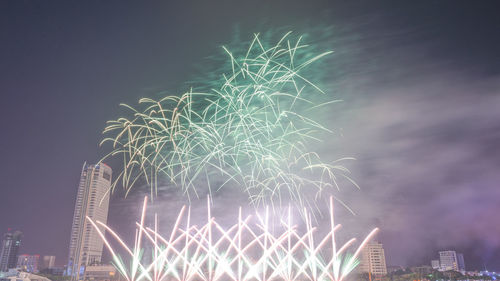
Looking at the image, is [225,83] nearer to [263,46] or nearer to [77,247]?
[263,46]

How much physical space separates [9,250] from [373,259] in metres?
181

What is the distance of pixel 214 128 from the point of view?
2717 cm

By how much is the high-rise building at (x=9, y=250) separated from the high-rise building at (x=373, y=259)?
174 meters

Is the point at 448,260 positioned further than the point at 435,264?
Yes

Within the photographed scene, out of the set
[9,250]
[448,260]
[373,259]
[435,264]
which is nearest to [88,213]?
[9,250]

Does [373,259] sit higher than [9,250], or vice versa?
[9,250]

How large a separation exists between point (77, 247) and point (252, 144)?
488ft

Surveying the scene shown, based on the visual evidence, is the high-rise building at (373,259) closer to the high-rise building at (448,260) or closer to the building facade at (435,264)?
the building facade at (435,264)

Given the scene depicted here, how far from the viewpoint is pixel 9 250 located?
176125mm

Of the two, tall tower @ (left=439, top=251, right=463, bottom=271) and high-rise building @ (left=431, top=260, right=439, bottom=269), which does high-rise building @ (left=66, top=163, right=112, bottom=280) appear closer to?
high-rise building @ (left=431, top=260, right=439, bottom=269)

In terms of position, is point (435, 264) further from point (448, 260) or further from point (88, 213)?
point (88, 213)

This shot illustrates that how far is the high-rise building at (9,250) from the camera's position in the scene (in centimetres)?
17338

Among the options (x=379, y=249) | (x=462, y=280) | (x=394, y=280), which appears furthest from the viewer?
(x=379, y=249)

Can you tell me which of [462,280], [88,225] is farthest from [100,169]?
[462,280]
